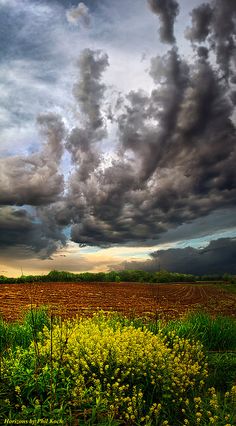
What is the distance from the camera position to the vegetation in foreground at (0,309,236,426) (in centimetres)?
527

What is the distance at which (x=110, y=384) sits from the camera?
614 centimetres

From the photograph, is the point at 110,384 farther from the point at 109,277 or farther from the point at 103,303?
the point at 109,277

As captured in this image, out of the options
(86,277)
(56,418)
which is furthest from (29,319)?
(86,277)

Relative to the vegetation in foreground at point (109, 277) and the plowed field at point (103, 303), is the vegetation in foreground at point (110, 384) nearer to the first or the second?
the plowed field at point (103, 303)

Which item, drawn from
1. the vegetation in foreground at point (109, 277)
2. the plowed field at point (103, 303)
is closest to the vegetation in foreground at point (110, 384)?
the plowed field at point (103, 303)

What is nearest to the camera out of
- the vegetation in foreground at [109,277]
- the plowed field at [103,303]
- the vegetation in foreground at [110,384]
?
the vegetation in foreground at [110,384]

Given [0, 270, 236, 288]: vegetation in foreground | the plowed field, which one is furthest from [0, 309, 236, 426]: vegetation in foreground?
[0, 270, 236, 288]: vegetation in foreground

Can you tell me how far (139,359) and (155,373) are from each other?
330 millimetres

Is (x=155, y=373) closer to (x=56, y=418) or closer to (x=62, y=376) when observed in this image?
(x=62, y=376)

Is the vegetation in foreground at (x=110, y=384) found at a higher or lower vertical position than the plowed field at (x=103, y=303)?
lower

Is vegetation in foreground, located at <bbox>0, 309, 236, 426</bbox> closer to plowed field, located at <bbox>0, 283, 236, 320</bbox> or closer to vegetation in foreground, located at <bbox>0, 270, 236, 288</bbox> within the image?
plowed field, located at <bbox>0, 283, 236, 320</bbox>

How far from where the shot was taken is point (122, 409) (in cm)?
568

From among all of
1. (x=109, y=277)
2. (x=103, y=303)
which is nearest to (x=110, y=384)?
(x=103, y=303)

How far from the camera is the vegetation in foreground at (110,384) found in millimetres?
5270
